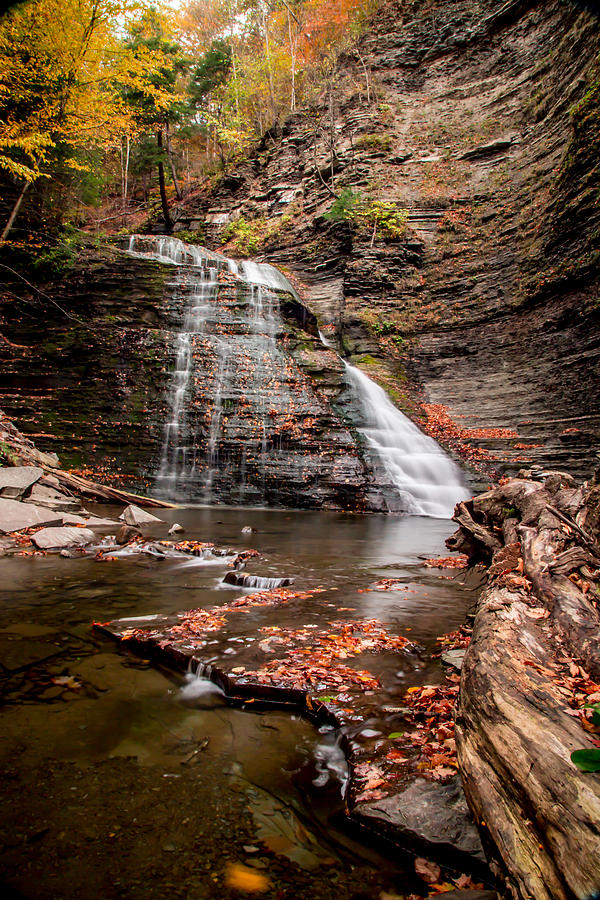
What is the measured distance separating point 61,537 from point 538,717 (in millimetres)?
6041

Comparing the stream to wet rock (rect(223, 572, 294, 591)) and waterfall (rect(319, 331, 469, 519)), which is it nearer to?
wet rock (rect(223, 572, 294, 591))

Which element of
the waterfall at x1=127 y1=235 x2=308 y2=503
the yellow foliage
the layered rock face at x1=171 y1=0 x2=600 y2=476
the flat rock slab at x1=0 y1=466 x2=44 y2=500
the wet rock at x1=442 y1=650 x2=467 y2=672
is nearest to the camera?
the wet rock at x1=442 y1=650 x2=467 y2=672

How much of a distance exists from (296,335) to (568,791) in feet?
46.2

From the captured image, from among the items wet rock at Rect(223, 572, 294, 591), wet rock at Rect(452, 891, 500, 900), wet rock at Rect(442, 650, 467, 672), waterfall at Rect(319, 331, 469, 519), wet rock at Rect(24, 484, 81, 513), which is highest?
waterfall at Rect(319, 331, 469, 519)

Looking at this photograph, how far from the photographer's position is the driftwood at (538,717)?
111 cm

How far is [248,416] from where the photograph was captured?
12523 mm

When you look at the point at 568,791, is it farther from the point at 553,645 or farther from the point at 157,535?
the point at 157,535

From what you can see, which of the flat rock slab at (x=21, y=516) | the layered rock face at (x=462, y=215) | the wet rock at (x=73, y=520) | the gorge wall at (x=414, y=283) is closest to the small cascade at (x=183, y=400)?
the gorge wall at (x=414, y=283)

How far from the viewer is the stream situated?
4.59 ft

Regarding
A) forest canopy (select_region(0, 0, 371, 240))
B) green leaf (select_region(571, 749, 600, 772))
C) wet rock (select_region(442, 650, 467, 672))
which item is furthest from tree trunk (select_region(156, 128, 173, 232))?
green leaf (select_region(571, 749, 600, 772))

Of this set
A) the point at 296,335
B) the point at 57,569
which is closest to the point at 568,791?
the point at 57,569

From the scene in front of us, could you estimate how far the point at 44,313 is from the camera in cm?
1363

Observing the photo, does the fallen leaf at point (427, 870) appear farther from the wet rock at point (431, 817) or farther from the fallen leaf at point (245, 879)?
the fallen leaf at point (245, 879)

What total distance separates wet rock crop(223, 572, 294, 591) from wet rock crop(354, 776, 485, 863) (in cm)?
295
